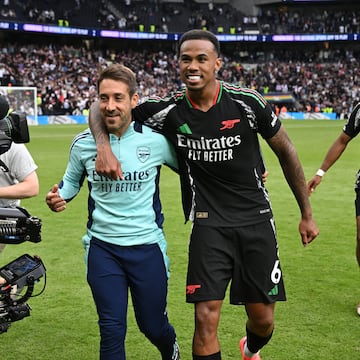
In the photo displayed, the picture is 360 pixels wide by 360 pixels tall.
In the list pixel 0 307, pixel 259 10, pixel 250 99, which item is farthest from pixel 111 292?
pixel 259 10

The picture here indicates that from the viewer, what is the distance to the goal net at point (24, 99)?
3506 centimetres

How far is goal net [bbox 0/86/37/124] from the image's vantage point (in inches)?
1380

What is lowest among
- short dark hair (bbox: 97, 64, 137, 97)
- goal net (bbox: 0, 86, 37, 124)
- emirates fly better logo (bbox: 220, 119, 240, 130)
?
goal net (bbox: 0, 86, 37, 124)

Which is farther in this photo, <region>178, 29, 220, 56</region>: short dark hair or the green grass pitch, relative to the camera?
the green grass pitch

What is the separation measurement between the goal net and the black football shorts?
31957 mm

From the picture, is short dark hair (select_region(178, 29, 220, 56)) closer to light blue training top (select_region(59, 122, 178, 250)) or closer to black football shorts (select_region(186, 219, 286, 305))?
light blue training top (select_region(59, 122, 178, 250))

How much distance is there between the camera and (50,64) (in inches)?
1930

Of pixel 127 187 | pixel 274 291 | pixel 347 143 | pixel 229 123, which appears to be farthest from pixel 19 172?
pixel 347 143

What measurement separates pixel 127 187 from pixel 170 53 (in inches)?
2281

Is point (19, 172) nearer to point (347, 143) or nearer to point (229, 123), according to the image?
point (229, 123)

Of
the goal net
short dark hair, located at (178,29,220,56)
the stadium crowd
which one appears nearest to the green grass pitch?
short dark hair, located at (178,29,220,56)

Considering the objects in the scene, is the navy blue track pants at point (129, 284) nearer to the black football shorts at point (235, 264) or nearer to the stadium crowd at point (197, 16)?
the black football shorts at point (235, 264)

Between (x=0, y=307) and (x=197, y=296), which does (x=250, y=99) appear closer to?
(x=197, y=296)

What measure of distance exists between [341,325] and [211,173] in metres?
2.25
